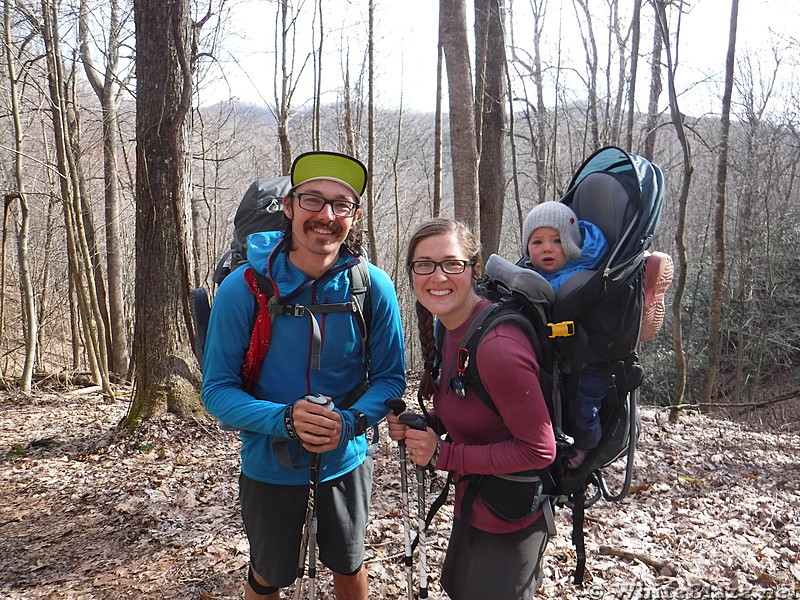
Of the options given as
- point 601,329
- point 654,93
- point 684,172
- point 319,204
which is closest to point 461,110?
point 319,204

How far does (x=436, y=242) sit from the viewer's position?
2.06 m

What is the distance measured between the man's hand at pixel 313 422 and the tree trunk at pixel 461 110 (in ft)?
11.3

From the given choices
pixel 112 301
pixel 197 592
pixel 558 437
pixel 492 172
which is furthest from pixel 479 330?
pixel 112 301

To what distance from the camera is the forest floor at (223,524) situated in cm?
350

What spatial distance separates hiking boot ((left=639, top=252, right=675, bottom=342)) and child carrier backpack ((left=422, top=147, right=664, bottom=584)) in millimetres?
158

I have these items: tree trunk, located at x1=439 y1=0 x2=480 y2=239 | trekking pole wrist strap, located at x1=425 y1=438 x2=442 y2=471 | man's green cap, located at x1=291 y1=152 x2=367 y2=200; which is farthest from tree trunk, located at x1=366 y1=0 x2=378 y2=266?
trekking pole wrist strap, located at x1=425 y1=438 x2=442 y2=471

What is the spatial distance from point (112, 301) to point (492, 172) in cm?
874

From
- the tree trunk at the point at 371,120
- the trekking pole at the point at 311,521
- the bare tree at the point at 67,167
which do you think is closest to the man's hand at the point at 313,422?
the trekking pole at the point at 311,521

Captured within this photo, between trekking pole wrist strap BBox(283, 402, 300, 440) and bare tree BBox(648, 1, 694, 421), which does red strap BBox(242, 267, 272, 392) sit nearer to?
trekking pole wrist strap BBox(283, 402, 300, 440)

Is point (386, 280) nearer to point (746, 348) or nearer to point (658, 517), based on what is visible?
point (658, 517)

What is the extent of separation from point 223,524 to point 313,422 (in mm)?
2877

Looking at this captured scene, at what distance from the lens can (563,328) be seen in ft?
6.40

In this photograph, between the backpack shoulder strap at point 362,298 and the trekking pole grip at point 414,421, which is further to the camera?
the backpack shoulder strap at point 362,298

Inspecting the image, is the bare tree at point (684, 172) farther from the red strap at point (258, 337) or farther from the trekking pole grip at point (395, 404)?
the red strap at point (258, 337)
